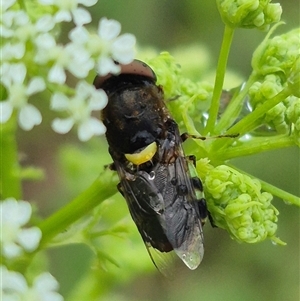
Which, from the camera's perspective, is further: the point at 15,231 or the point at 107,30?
the point at 107,30

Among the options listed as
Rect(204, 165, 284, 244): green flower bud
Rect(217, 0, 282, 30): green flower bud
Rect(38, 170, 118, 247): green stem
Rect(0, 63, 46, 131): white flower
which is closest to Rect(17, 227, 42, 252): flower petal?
Rect(38, 170, 118, 247): green stem

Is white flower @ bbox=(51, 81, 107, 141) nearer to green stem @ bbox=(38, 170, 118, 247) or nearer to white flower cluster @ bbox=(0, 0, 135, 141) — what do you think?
white flower cluster @ bbox=(0, 0, 135, 141)

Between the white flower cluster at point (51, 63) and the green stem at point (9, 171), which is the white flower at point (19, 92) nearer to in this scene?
the white flower cluster at point (51, 63)

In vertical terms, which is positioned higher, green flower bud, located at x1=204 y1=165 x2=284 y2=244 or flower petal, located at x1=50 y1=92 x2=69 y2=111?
flower petal, located at x1=50 y1=92 x2=69 y2=111

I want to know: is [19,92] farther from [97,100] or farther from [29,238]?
[29,238]

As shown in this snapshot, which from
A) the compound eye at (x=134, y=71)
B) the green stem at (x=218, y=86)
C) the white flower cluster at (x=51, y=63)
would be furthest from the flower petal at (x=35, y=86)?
the green stem at (x=218, y=86)

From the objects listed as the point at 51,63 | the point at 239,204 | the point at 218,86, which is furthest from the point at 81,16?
the point at 239,204
